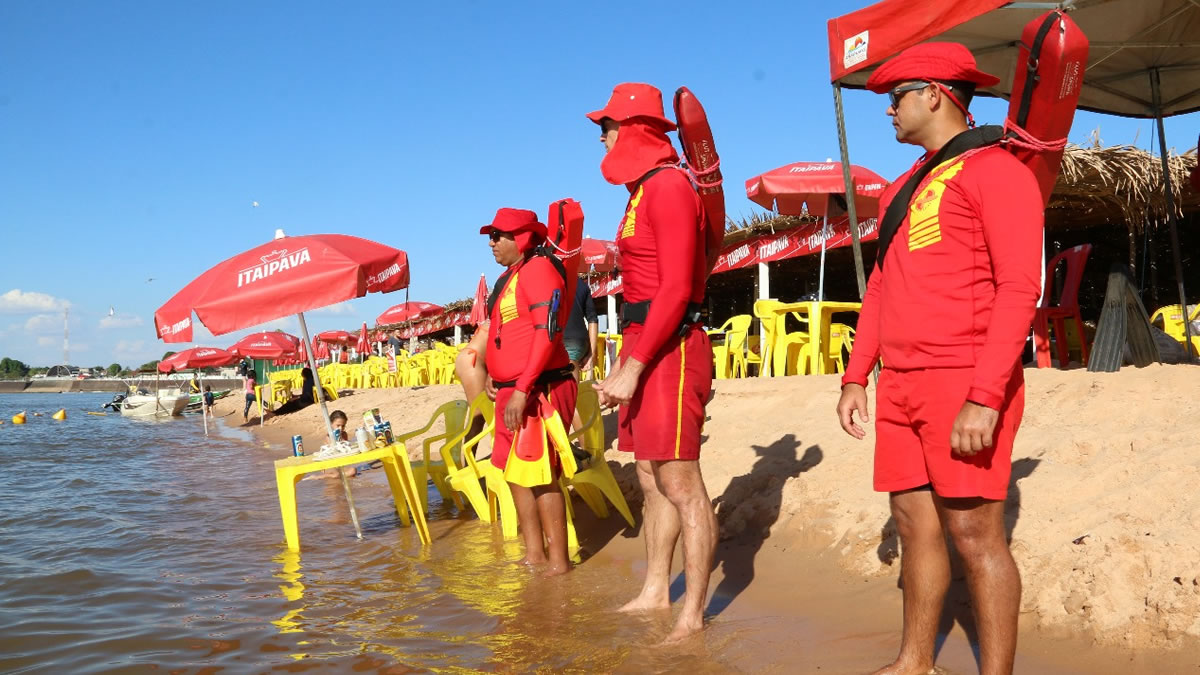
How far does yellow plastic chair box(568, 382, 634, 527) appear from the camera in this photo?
466 cm

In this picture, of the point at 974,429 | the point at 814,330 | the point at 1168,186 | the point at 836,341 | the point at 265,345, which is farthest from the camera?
the point at 265,345

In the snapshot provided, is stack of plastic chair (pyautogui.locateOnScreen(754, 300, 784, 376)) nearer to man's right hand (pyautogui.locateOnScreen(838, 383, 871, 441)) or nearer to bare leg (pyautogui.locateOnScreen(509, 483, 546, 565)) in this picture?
bare leg (pyautogui.locateOnScreen(509, 483, 546, 565))

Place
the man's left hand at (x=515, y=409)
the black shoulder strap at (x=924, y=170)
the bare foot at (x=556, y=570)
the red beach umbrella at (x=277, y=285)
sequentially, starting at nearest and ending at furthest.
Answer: the black shoulder strap at (x=924, y=170)
the man's left hand at (x=515, y=409)
the bare foot at (x=556, y=570)
the red beach umbrella at (x=277, y=285)

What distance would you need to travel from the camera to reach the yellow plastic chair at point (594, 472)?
4.66 m

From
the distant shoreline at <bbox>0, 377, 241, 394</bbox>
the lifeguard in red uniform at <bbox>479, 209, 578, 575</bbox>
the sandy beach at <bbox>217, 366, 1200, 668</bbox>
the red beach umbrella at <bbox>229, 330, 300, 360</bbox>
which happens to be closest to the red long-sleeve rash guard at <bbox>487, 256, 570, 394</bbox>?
the lifeguard in red uniform at <bbox>479, 209, 578, 575</bbox>

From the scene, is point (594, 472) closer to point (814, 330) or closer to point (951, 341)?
point (951, 341)

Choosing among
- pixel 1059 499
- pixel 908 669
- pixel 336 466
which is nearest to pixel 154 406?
pixel 336 466

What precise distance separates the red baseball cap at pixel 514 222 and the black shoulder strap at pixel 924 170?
213cm

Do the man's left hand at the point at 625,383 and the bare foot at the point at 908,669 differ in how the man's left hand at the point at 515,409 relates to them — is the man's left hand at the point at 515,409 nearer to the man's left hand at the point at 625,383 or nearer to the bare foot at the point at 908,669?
the man's left hand at the point at 625,383

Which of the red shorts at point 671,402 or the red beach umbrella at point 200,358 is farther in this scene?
the red beach umbrella at point 200,358

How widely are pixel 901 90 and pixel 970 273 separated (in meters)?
0.54

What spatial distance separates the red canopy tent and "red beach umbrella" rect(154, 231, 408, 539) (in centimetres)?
340

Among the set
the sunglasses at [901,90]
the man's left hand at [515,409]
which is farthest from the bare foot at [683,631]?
the sunglasses at [901,90]

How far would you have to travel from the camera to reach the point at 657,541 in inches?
126
